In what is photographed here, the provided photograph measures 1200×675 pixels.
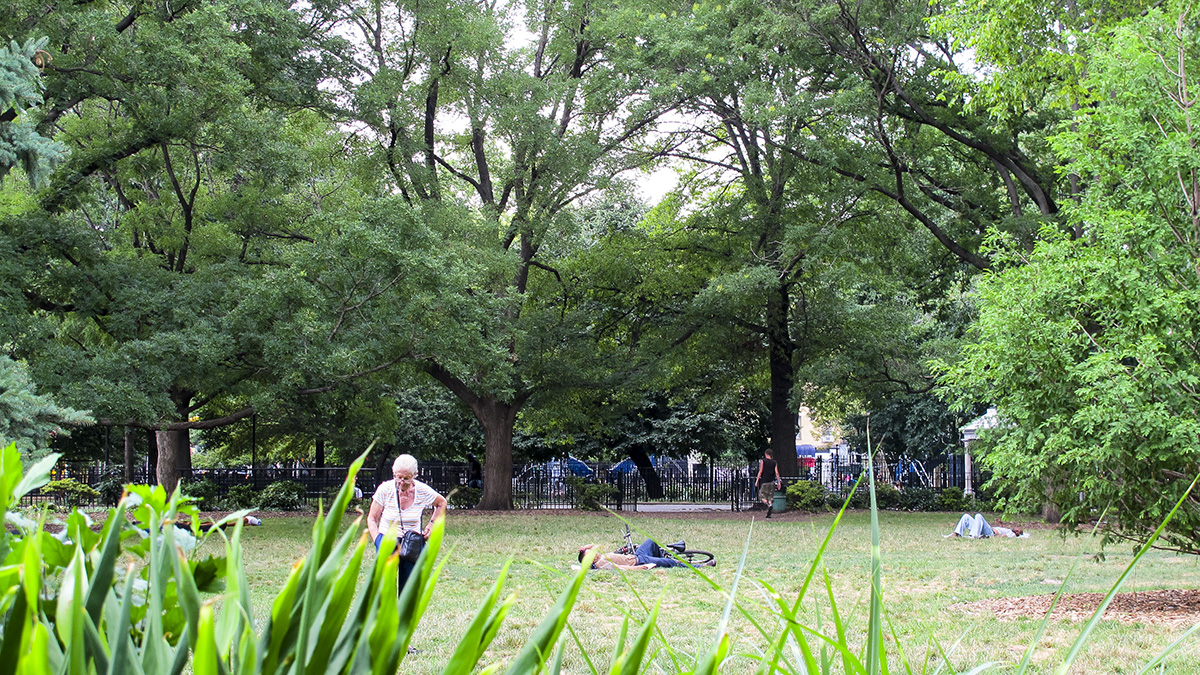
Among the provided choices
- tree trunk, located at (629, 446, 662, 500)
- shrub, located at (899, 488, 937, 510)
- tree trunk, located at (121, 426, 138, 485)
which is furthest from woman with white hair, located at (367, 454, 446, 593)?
tree trunk, located at (629, 446, 662, 500)

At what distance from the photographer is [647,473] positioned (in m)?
33.5

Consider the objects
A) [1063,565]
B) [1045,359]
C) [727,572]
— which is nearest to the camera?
[1045,359]

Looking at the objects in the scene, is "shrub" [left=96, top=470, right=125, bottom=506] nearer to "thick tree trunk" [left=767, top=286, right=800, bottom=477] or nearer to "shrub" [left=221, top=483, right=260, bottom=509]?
"shrub" [left=221, top=483, right=260, bottom=509]

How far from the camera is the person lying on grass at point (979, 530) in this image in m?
17.8

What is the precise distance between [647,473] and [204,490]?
581 inches

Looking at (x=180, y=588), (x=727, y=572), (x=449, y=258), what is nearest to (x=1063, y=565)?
(x=727, y=572)

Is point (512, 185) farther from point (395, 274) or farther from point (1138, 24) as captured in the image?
point (1138, 24)

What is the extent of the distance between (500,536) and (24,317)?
A: 26.8ft

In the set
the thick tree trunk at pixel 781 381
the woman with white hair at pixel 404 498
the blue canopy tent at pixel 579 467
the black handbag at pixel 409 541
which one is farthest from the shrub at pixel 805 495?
the black handbag at pixel 409 541

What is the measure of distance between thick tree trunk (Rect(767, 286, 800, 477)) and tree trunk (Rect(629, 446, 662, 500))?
6026mm

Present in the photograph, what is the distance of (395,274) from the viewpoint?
55.2 feet

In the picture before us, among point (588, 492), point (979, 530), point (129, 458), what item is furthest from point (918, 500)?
point (129, 458)

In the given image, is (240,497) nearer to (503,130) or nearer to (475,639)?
(503,130)

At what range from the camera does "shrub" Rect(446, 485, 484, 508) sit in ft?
88.0
